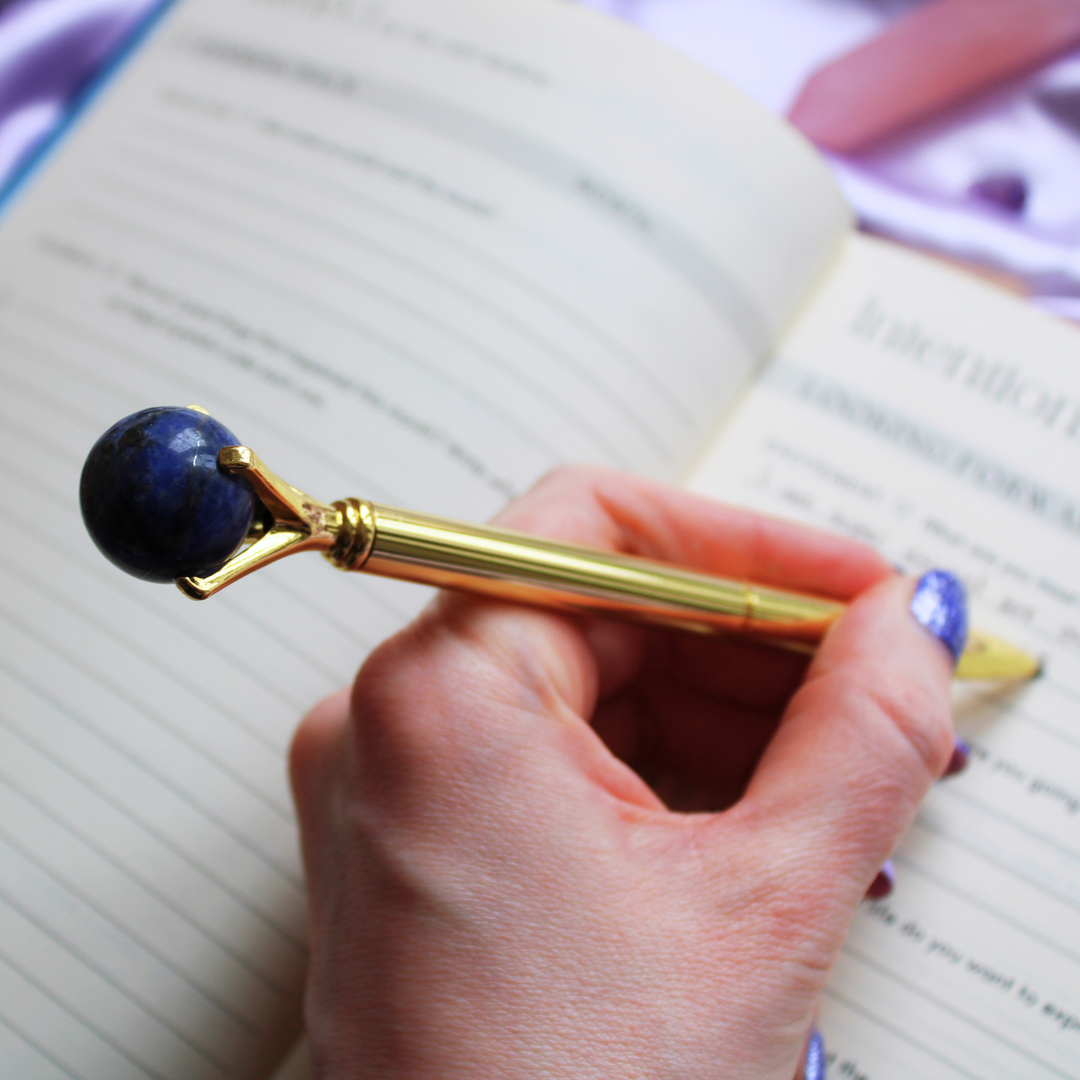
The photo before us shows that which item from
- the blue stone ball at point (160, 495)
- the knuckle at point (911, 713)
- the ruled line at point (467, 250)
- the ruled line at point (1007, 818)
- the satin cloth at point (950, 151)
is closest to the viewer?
the blue stone ball at point (160, 495)

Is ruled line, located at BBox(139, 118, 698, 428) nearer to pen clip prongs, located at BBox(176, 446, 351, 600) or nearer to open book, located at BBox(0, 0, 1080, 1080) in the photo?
open book, located at BBox(0, 0, 1080, 1080)

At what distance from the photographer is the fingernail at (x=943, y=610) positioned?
0.50 m

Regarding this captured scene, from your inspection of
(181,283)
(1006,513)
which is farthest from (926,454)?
(181,283)

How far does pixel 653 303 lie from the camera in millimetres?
650

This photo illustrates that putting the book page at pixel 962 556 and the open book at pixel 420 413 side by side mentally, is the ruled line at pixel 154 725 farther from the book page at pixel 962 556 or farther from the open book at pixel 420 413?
the book page at pixel 962 556

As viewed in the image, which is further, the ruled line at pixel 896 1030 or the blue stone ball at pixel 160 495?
the ruled line at pixel 896 1030

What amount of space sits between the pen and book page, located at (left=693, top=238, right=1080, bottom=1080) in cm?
5

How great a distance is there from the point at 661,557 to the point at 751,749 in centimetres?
14

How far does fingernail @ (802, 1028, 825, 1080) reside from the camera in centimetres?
45

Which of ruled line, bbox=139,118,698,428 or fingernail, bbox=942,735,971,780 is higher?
A: ruled line, bbox=139,118,698,428

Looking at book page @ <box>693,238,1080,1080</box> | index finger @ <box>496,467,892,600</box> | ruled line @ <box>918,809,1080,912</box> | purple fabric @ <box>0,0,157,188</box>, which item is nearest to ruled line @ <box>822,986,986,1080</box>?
book page @ <box>693,238,1080,1080</box>

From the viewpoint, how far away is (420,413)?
615 millimetres

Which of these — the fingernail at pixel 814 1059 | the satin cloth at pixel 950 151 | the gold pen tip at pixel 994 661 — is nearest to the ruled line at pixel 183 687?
the fingernail at pixel 814 1059

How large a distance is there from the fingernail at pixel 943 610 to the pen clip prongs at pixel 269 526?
0.33m
